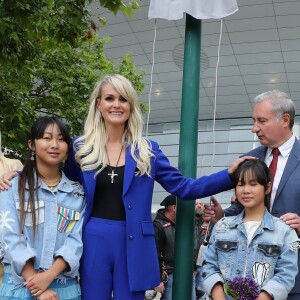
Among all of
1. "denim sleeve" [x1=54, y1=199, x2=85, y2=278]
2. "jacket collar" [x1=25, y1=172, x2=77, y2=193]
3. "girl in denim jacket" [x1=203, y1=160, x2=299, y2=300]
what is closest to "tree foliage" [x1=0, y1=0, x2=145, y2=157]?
"jacket collar" [x1=25, y1=172, x2=77, y2=193]

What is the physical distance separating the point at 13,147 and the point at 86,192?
6688mm

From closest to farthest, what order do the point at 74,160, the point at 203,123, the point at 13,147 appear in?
the point at 74,160
the point at 13,147
the point at 203,123

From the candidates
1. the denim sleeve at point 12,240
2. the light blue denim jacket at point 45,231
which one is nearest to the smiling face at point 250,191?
the light blue denim jacket at point 45,231

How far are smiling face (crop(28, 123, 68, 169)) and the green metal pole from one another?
80cm

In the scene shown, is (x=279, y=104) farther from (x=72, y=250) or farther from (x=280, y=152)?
(x=72, y=250)

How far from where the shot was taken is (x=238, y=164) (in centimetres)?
306

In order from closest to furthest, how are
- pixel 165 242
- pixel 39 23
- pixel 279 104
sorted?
1. pixel 279 104
2. pixel 39 23
3. pixel 165 242

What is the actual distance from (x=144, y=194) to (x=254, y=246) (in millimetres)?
689

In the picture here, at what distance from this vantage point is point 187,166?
11.3 feet

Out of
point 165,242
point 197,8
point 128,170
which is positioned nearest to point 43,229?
point 128,170

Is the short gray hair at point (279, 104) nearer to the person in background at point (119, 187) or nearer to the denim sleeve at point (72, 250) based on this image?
the person in background at point (119, 187)

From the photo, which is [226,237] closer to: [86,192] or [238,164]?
[238,164]

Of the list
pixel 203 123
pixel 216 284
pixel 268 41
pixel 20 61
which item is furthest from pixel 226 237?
pixel 203 123

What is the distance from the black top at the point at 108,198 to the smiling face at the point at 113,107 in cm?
33
